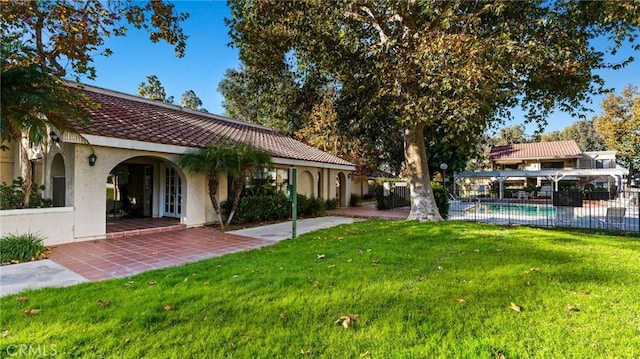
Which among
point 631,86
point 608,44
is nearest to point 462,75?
point 608,44

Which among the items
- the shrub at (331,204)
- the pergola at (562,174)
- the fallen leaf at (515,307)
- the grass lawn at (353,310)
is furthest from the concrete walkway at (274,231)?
the pergola at (562,174)

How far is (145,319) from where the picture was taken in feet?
12.0

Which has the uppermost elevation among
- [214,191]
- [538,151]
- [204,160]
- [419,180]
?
[538,151]

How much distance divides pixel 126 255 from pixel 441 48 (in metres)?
9.34

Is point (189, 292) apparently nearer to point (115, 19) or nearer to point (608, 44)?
point (115, 19)

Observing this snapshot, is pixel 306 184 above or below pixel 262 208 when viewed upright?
above

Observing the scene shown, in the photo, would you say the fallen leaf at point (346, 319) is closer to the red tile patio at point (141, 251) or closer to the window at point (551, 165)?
the red tile patio at point (141, 251)

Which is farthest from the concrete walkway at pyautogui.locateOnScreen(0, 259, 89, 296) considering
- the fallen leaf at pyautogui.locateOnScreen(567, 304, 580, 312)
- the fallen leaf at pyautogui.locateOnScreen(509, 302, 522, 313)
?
the fallen leaf at pyautogui.locateOnScreen(567, 304, 580, 312)

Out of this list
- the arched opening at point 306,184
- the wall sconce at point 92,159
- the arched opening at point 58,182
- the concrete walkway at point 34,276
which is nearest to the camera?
the concrete walkway at point 34,276

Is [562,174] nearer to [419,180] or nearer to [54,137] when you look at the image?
[419,180]

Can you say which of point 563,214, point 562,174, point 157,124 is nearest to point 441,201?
point 563,214

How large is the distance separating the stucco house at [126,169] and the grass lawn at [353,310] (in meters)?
5.09

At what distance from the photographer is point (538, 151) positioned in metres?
39.8

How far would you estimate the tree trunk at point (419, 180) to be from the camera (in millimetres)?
13109
